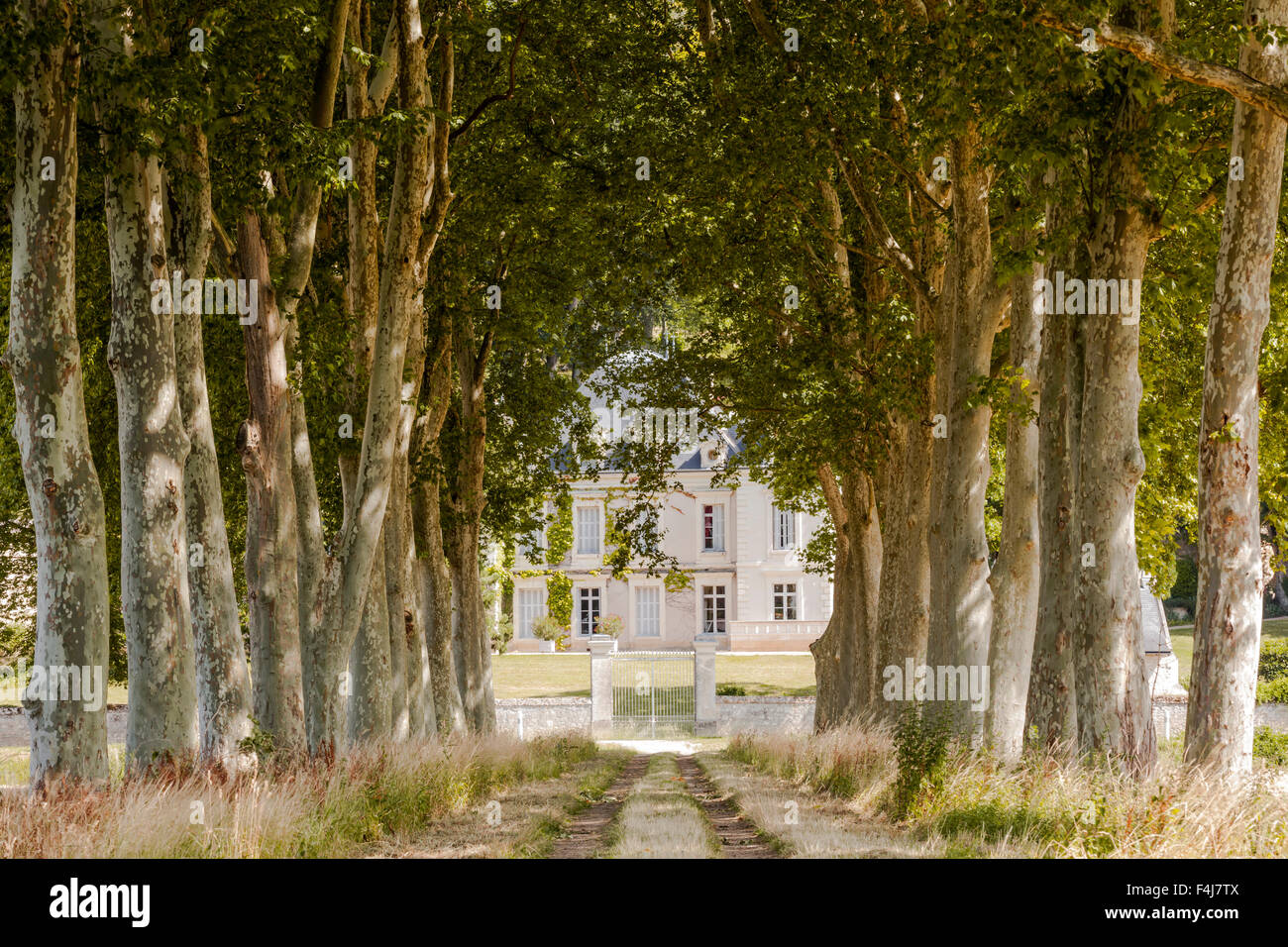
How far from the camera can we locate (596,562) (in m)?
58.0

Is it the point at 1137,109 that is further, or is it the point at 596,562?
the point at 596,562

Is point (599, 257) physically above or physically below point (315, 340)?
above

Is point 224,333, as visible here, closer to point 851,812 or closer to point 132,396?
point 132,396

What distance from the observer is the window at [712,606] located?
183 ft

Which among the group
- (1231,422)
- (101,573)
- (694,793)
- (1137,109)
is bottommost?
(694,793)

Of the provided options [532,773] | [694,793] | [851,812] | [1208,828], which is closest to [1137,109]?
[1208,828]

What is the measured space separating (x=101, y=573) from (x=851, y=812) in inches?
275

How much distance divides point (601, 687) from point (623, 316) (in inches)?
599

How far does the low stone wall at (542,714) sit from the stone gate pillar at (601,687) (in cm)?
27

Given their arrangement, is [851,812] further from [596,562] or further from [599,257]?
[596,562]

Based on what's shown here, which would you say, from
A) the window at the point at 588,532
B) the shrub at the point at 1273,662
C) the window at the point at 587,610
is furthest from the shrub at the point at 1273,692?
the window at the point at 588,532

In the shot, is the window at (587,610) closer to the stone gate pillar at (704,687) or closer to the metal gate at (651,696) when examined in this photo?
the metal gate at (651,696)
